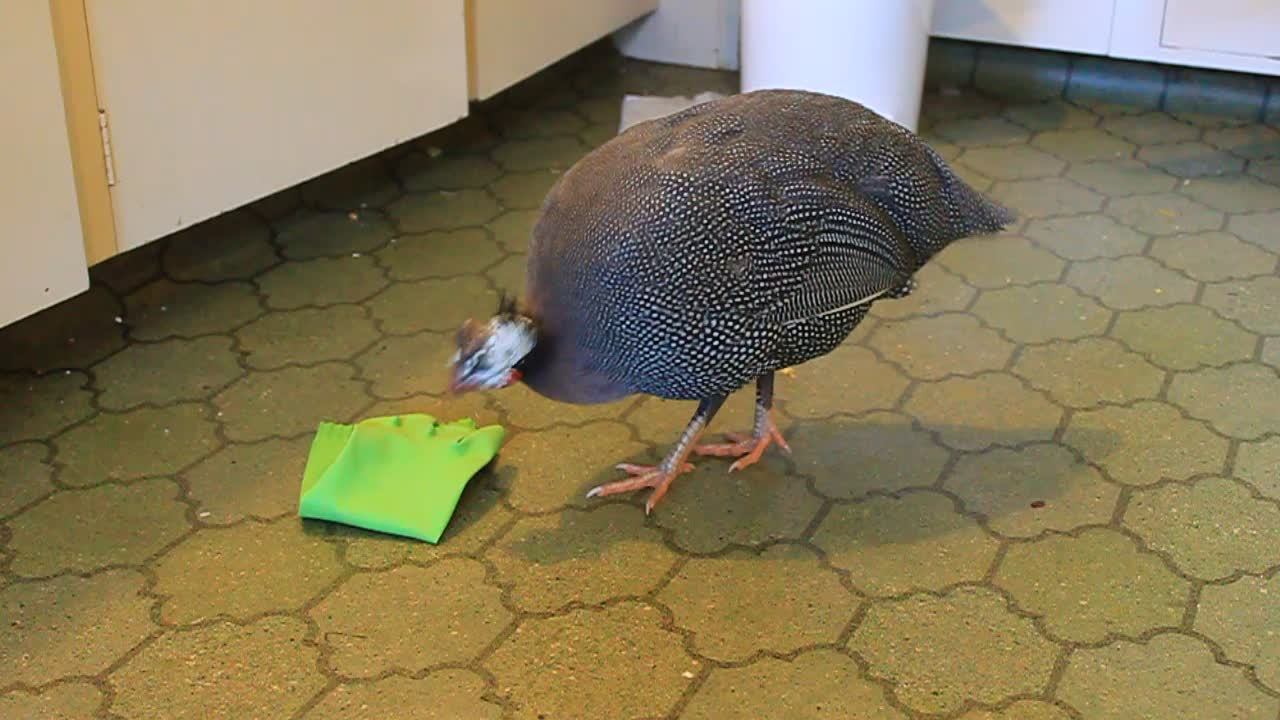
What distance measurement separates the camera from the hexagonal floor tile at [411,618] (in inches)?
64.1

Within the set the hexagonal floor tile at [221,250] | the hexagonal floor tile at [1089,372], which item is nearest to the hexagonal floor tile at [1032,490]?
the hexagonal floor tile at [1089,372]

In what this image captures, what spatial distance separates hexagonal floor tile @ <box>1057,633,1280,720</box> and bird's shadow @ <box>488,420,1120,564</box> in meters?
0.28

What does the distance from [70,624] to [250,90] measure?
917 mm

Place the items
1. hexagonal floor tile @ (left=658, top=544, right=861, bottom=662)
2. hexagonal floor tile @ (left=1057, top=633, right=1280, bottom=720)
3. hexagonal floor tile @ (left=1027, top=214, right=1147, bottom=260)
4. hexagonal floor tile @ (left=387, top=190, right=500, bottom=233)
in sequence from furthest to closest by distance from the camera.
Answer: hexagonal floor tile @ (left=387, top=190, right=500, bottom=233), hexagonal floor tile @ (left=1027, top=214, right=1147, bottom=260), hexagonal floor tile @ (left=658, top=544, right=861, bottom=662), hexagonal floor tile @ (left=1057, top=633, right=1280, bottom=720)

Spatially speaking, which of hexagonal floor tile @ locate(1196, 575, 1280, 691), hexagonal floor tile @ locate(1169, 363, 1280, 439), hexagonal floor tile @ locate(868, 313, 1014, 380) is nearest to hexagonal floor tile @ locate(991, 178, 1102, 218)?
hexagonal floor tile @ locate(868, 313, 1014, 380)

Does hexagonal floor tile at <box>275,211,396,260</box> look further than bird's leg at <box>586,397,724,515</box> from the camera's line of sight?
Yes

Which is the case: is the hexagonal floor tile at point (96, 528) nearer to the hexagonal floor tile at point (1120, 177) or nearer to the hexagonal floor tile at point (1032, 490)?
the hexagonal floor tile at point (1032, 490)

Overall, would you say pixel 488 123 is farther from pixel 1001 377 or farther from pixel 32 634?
pixel 32 634

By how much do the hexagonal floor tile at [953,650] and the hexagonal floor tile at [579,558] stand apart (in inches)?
11.1

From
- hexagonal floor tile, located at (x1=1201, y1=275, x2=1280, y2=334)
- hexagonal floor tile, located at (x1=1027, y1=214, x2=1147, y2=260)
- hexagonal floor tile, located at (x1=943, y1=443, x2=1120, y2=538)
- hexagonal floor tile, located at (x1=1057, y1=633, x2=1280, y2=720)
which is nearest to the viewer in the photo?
hexagonal floor tile, located at (x1=1057, y1=633, x2=1280, y2=720)

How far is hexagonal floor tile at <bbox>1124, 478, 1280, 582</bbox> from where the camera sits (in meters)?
1.76

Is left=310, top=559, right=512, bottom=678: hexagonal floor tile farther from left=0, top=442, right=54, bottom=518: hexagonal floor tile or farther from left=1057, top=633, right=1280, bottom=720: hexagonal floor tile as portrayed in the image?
left=1057, top=633, right=1280, bottom=720: hexagonal floor tile

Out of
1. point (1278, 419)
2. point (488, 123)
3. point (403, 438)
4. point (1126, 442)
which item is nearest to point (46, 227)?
point (403, 438)

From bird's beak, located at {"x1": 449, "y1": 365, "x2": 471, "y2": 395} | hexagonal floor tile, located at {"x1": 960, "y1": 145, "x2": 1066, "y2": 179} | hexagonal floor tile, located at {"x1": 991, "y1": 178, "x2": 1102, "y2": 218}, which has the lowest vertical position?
hexagonal floor tile, located at {"x1": 991, "y1": 178, "x2": 1102, "y2": 218}
